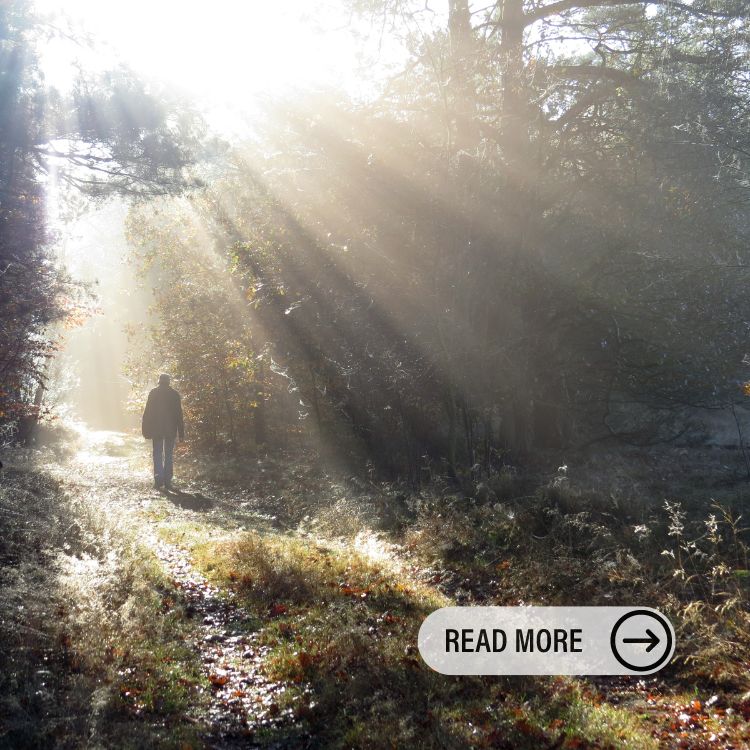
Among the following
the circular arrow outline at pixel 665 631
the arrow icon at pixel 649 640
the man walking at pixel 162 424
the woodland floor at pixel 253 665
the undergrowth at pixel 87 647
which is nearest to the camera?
the undergrowth at pixel 87 647

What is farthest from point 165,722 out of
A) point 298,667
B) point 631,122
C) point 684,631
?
point 631,122

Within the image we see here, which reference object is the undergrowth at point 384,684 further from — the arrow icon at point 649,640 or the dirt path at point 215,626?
the arrow icon at point 649,640

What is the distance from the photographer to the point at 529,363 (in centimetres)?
1394

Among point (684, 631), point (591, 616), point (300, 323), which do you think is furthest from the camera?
point (300, 323)

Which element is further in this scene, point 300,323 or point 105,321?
point 105,321

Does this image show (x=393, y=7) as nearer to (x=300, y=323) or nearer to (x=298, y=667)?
(x=300, y=323)

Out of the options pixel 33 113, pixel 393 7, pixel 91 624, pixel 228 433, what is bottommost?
pixel 228 433

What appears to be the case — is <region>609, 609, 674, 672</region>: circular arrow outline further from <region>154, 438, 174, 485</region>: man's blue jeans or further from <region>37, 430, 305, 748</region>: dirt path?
<region>154, 438, 174, 485</region>: man's blue jeans

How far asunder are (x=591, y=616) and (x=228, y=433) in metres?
20.1

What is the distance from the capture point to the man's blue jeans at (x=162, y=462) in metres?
14.1

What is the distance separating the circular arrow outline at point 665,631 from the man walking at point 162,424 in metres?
10.0

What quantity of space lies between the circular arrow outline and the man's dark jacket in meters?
10.0

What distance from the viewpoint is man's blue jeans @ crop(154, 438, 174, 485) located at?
46.4 ft

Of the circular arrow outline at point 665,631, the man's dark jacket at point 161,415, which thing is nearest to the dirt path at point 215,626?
the man's dark jacket at point 161,415
